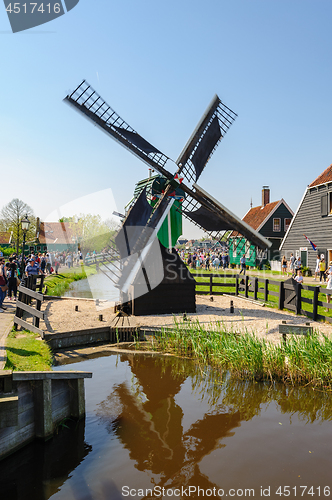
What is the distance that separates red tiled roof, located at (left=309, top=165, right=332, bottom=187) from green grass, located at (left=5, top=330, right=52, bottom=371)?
19704 mm

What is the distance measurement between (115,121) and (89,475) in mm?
11918

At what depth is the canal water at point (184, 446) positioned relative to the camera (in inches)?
159

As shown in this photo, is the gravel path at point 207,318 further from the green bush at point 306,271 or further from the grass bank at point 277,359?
the green bush at point 306,271

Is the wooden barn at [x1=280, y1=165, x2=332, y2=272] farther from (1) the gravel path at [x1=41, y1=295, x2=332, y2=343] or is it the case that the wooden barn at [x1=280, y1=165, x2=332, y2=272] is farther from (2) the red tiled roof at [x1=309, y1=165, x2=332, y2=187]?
(1) the gravel path at [x1=41, y1=295, x2=332, y2=343]

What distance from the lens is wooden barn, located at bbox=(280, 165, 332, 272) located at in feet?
71.0

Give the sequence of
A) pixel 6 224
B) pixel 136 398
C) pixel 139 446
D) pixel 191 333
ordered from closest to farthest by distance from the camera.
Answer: pixel 139 446, pixel 136 398, pixel 191 333, pixel 6 224

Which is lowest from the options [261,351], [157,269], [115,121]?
[261,351]

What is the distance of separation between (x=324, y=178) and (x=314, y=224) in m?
3.20

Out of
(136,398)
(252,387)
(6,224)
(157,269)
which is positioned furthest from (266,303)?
(6,224)

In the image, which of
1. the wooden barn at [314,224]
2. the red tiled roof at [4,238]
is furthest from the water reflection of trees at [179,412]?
the red tiled roof at [4,238]

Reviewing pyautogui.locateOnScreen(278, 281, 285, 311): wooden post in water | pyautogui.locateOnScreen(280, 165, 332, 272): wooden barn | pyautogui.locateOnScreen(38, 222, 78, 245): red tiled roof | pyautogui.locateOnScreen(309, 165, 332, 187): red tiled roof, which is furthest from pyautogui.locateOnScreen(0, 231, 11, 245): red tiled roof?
pyautogui.locateOnScreen(278, 281, 285, 311): wooden post in water

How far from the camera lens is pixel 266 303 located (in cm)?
1352

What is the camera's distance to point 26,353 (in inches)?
263

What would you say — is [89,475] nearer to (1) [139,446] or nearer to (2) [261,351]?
(1) [139,446]
